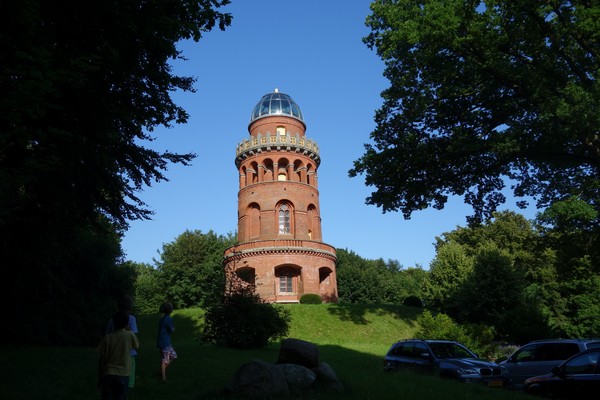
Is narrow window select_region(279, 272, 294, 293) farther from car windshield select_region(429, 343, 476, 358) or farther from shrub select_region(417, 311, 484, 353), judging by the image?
car windshield select_region(429, 343, 476, 358)

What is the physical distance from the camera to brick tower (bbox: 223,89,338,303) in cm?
3653

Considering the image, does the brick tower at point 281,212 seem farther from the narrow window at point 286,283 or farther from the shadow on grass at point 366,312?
the shadow on grass at point 366,312

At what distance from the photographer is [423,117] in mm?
20016

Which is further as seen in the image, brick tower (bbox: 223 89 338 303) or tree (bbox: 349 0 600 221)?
brick tower (bbox: 223 89 338 303)

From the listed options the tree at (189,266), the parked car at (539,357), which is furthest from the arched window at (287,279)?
the parked car at (539,357)

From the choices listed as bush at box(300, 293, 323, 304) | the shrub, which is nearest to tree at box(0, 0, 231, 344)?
the shrub

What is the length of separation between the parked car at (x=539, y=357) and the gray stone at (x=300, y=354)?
5.75m

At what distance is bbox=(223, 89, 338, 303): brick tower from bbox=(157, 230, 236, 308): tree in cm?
887

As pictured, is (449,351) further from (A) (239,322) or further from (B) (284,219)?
(B) (284,219)

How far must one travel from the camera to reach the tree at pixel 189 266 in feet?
154

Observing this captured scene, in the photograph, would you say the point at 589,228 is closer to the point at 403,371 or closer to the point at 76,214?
the point at 403,371

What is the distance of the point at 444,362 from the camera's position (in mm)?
12789

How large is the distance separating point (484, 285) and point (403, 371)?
1907cm

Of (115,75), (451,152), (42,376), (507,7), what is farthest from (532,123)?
(42,376)
